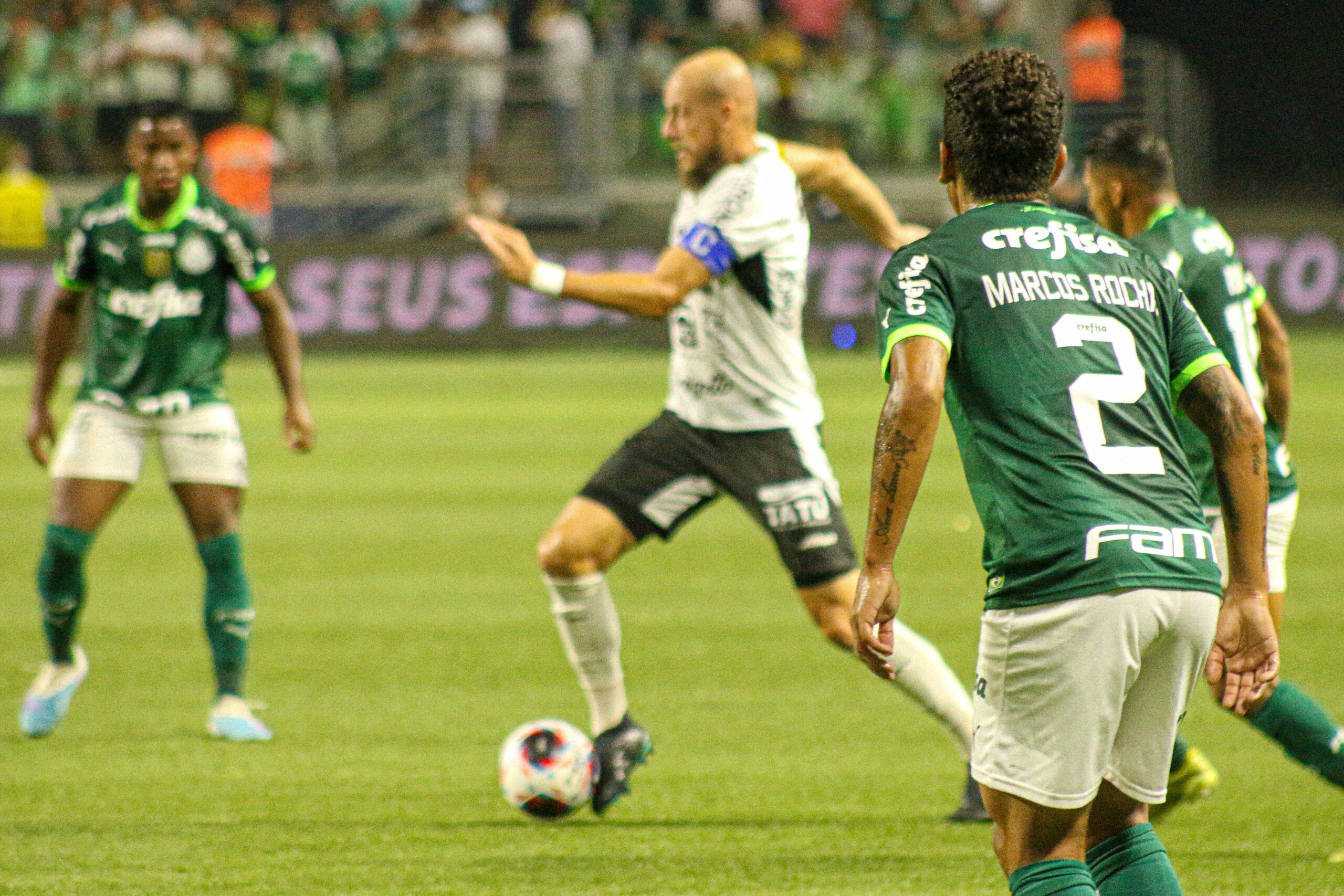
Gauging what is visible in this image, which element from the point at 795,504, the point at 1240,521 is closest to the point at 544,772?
the point at 795,504

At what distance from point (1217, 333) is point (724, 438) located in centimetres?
157

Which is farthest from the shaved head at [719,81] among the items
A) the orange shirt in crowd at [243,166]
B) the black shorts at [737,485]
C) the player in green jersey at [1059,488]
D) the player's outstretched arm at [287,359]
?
the orange shirt in crowd at [243,166]

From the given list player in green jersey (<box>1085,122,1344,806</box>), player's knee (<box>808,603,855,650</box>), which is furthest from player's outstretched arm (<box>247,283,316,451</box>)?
player in green jersey (<box>1085,122,1344,806</box>)

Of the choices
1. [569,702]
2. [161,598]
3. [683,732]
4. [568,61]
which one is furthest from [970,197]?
[568,61]

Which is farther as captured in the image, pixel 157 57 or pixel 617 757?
pixel 157 57

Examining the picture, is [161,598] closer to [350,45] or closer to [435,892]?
[435,892]

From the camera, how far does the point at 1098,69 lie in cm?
2486

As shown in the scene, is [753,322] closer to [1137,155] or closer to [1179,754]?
[1137,155]

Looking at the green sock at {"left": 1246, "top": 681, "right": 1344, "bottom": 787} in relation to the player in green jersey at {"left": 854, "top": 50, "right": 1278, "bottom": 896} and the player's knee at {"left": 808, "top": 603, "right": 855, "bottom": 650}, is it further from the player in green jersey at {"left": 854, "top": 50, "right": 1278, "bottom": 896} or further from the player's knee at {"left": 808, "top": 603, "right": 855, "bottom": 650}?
the player in green jersey at {"left": 854, "top": 50, "right": 1278, "bottom": 896}

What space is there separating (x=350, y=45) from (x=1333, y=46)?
15277 mm

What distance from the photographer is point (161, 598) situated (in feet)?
31.3

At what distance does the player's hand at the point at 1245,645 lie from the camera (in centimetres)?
364

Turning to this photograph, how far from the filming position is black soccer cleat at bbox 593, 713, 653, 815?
579 centimetres

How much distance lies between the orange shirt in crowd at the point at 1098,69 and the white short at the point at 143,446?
19.5 metres
